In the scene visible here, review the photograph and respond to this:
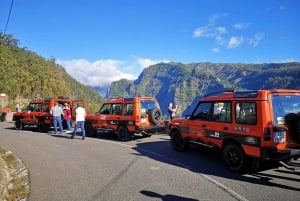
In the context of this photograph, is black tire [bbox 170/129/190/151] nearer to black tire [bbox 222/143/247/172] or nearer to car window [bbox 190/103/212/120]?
car window [bbox 190/103/212/120]

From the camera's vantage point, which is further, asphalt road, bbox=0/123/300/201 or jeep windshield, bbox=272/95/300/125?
jeep windshield, bbox=272/95/300/125

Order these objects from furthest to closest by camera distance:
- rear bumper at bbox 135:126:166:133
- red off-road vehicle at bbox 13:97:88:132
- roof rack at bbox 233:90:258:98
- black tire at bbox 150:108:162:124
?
red off-road vehicle at bbox 13:97:88:132, black tire at bbox 150:108:162:124, rear bumper at bbox 135:126:166:133, roof rack at bbox 233:90:258:98

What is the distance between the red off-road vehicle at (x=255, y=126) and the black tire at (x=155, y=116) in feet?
16.7

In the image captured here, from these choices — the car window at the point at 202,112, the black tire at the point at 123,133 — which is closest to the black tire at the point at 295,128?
the car window at the point at 202,112

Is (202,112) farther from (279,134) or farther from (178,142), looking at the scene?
(279,134)

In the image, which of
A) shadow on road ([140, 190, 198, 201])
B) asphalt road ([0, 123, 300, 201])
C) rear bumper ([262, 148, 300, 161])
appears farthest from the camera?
rear bumper ([262, 148, 300, 161])

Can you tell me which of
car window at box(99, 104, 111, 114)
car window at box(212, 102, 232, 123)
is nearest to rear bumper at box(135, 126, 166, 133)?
car window at box(99, 104, 111, 114)

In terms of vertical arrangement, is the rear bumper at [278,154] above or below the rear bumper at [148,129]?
below

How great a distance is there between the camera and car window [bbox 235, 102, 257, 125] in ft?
25.1

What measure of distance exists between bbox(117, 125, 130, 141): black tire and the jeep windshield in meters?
8.03

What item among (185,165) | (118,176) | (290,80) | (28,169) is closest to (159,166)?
(185,165)

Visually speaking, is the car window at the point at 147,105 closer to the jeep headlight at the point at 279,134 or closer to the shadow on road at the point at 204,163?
the shadow on road at the point at 204,163

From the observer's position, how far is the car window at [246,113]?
765 cm

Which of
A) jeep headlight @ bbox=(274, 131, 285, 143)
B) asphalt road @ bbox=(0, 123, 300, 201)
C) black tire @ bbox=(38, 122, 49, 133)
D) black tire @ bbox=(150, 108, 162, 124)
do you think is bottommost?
asphalt road @ bbox=(0, 123, 300, 201)
